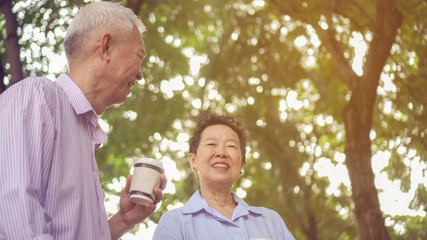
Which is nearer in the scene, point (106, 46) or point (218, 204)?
point (106, 46)

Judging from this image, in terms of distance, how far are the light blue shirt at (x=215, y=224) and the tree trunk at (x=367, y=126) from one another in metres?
3.39

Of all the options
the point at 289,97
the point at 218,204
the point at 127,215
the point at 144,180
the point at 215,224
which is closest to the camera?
the point at 144,180

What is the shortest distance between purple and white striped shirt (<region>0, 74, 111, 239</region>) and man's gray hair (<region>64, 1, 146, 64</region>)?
7.6 inches

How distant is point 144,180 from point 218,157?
2.78 feet

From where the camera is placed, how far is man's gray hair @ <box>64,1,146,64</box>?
1971 millimetres

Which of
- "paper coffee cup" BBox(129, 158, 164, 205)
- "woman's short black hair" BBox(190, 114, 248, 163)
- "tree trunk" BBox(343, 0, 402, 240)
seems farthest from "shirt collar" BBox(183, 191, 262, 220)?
"tree trunk" BBox(343, 0, 402, 240)

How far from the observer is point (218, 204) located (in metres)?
2.98

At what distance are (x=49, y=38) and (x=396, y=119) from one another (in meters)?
5.46

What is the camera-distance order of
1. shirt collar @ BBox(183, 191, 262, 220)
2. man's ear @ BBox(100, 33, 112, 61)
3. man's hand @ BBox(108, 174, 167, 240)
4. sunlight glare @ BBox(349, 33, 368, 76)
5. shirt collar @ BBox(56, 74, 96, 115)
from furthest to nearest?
sunlight glare @ BBox(349, 33, 368, 76) < shirt collar @ BBox(183, 191, 262, 220) < man's hand @ BBox(108, 174, 167, 240) < man's ear @ BBox(100, 33, 112, 61) < shirt collar @ BBox(56, 74, 96, 115)

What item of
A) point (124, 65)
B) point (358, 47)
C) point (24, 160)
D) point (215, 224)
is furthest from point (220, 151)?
Result: point (358, 47)

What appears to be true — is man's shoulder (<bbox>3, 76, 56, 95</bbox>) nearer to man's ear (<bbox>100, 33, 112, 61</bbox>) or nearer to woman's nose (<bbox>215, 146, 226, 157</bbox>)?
man's ear (<bbox>100, 33, 112, 61</bbox>)

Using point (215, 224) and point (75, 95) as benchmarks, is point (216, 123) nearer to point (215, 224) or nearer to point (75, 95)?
point (215, 224)

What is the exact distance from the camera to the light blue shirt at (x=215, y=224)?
2717 millimetres

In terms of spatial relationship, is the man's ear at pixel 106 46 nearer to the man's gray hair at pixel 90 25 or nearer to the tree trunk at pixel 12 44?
the man's gray hair at pixel 90 25
